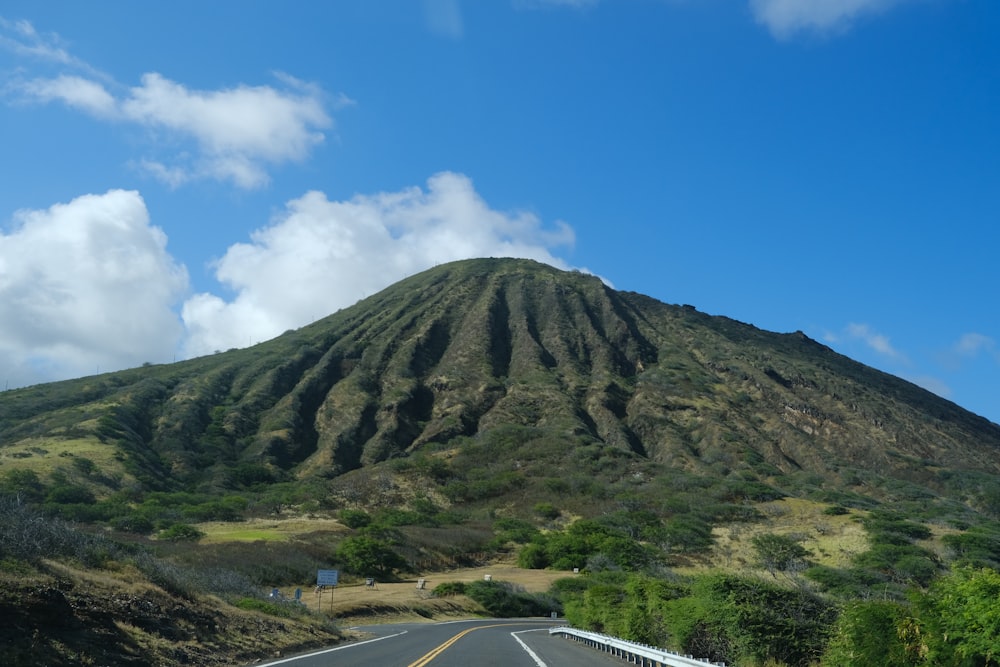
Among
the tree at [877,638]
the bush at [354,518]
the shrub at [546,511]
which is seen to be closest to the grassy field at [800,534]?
the shrub at [546,511]

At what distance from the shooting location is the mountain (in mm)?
103750

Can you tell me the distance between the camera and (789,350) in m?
167

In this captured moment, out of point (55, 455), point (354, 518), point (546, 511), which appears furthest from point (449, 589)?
point (55, 455)

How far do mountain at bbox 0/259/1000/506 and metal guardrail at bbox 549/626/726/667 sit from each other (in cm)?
7660

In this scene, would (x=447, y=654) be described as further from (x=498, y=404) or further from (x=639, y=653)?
(x=498, y=404)

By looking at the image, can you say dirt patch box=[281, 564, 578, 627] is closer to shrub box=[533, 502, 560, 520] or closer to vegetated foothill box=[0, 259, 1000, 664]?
vegetated foothill box=[0, 259, 1000, 664]

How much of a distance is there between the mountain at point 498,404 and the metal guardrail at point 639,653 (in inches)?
3016

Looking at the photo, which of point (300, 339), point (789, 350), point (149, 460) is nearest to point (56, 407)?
point (149, 460)

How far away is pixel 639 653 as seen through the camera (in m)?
16.5

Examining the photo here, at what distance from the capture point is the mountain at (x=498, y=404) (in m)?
104

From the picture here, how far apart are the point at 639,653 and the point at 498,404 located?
347ft

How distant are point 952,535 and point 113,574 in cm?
6692

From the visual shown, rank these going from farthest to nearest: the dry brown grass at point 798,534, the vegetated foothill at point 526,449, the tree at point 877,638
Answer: the dry brown grass at point 798,534 < the vegetated foothill at point 526,449 < the tree at point 877,638

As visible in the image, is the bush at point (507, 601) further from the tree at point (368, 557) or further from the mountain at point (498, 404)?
the mountain at point (498, 404)
